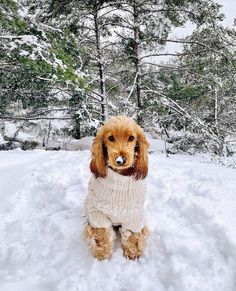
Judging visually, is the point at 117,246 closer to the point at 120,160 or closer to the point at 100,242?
the point at 100,242

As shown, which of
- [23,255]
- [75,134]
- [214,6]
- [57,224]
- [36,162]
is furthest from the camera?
[75,134]

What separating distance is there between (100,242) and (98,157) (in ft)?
3.00

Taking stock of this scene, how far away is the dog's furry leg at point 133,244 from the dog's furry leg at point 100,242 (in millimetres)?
145

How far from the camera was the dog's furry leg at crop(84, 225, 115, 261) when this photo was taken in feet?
12.0

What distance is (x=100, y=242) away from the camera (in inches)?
144

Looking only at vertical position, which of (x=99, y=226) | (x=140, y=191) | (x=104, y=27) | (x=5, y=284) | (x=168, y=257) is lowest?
(x=5, y=284)

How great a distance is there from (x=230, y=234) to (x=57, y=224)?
78.9 inches

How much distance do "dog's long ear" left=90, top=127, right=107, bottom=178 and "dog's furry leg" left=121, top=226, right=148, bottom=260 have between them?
0.76m

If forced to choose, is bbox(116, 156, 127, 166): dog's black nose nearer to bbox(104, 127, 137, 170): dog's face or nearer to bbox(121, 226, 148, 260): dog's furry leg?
bbox(104, 127, 137, 170): dog's face

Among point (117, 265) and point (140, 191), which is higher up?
point (140, 191)

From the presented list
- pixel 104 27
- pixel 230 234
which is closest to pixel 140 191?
pixel 230 234

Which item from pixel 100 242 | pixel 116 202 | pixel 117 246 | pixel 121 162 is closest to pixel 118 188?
pixel 116 202

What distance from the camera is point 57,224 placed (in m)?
4.41

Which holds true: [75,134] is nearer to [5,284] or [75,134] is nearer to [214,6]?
[214,6]
